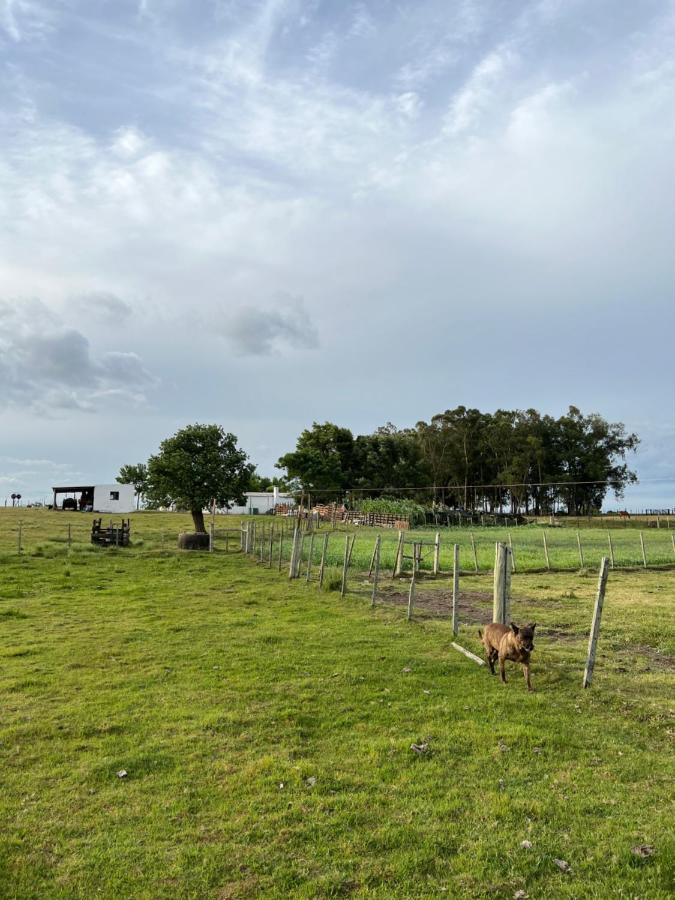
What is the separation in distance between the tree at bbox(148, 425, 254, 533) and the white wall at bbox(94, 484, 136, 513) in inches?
1646

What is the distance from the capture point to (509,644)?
946 centimetres

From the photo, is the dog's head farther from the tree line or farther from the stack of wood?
the tree line

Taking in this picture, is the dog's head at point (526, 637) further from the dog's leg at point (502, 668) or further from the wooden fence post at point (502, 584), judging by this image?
the wooden fence post at point (502, 584)

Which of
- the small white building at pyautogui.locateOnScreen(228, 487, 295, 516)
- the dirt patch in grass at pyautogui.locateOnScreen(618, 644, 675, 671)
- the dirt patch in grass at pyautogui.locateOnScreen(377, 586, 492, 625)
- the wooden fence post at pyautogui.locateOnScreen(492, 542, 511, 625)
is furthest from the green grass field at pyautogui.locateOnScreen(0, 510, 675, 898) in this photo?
the small white building at pyautogui.locateOnScreen(228, 487, 295, 516)

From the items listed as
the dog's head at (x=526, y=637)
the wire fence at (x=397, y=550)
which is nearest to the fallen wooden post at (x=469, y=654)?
the dog's head at (x=526, y=637)

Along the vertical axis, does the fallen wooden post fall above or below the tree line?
below

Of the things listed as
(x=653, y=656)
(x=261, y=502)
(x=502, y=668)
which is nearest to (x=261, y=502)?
(x=261, y=502)

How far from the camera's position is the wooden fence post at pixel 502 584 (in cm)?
1190

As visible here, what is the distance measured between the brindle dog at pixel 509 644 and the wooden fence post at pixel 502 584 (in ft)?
5.33

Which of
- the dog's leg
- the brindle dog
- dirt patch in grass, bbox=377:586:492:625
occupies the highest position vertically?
the brindle dog

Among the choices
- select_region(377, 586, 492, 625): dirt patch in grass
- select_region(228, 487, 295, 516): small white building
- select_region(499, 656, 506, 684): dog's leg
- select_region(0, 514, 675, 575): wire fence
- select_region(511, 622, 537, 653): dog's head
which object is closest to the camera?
select_region(511, 622, 537, 653): dog's head

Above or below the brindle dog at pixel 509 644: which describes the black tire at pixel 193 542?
below

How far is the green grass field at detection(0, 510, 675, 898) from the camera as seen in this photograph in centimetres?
511

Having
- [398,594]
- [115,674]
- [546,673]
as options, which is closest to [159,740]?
[115,674]
